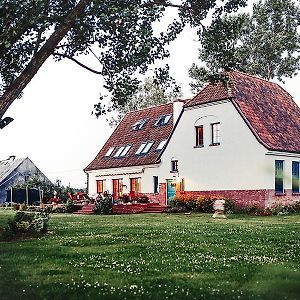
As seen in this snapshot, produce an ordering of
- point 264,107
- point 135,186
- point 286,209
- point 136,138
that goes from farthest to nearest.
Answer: point 136,138 < point 135,186 < point 264,107 < point 286,209

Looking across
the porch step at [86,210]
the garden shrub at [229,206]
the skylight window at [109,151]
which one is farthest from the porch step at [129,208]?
the skylight window at [109,151]

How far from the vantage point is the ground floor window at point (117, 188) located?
4531cm

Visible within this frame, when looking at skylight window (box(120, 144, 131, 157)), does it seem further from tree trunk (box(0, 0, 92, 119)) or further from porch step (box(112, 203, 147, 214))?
tree trunk (box(0, 0, 92, 119))

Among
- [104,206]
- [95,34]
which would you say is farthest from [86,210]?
[95,34]

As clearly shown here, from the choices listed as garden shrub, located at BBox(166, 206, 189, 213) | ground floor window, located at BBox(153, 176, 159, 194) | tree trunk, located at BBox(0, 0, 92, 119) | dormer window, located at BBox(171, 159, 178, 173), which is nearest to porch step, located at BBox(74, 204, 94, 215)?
ground floor window, located at BBox(153, 176, 159, 194)

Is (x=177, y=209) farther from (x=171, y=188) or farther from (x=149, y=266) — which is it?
(x=149, y=266)

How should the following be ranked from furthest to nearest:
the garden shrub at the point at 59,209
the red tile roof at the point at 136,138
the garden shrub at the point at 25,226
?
the red tile roof at the point at 136,138 → the garden shrub at the point at 59,209 → the garden shrub at the point at 25,226

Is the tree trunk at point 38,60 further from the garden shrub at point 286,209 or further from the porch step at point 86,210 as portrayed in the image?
the porch step at point 86,210

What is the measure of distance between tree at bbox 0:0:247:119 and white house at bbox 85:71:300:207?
14.2 m

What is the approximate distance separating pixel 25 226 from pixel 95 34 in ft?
21.4

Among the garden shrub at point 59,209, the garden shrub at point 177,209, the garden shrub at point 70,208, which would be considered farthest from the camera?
the garden shrub at point 59,209

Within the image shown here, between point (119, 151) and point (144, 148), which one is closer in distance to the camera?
point (144, 148)

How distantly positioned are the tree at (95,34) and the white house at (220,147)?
1417cm

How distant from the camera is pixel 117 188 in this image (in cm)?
4609
